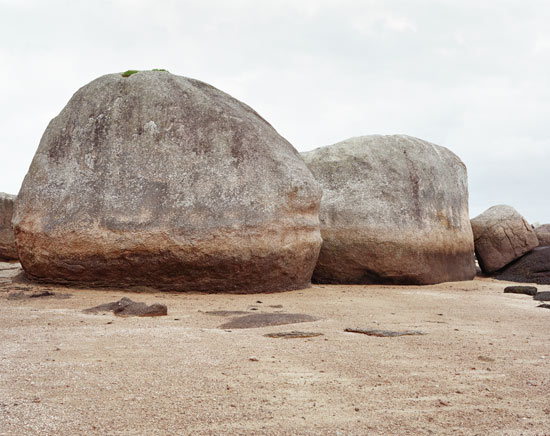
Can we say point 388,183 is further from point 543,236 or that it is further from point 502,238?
point 543,236

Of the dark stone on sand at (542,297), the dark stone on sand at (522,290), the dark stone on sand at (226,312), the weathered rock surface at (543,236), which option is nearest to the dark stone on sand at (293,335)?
the dark stone on sand at (226,312)

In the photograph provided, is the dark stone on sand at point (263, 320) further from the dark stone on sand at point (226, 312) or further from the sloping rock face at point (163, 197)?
the sloping rock face at point (163, 197)

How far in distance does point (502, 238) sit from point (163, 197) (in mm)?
7695

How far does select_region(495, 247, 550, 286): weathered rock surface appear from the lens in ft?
35.6

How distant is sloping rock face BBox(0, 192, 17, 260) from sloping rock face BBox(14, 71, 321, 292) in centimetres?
555

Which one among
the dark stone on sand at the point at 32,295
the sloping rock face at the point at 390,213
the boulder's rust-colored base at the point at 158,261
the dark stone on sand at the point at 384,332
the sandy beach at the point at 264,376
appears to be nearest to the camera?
the sandy beach at the point at 264,376

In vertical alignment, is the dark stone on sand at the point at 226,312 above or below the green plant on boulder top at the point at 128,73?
below

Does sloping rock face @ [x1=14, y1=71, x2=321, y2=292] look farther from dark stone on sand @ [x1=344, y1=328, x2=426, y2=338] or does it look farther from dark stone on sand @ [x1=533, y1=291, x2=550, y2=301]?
dark stone on sand @ [x1=533, y1=291, x2=550, y2=301]

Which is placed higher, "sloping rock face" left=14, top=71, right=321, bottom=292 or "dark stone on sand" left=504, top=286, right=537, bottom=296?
"sloping rock face" left=14, top=71, right=321, bottom=292

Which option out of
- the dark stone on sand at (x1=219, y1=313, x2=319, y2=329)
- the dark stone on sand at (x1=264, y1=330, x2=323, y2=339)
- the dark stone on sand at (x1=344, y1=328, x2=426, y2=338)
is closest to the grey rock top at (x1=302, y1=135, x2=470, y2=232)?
the dark stone on sand at (x1=219, y1=313, x2=319, y2=329)

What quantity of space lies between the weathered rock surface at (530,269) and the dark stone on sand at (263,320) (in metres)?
7.69

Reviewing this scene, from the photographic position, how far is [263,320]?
450 centimetres

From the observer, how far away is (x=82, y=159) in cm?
691

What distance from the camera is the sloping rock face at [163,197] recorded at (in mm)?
6465
